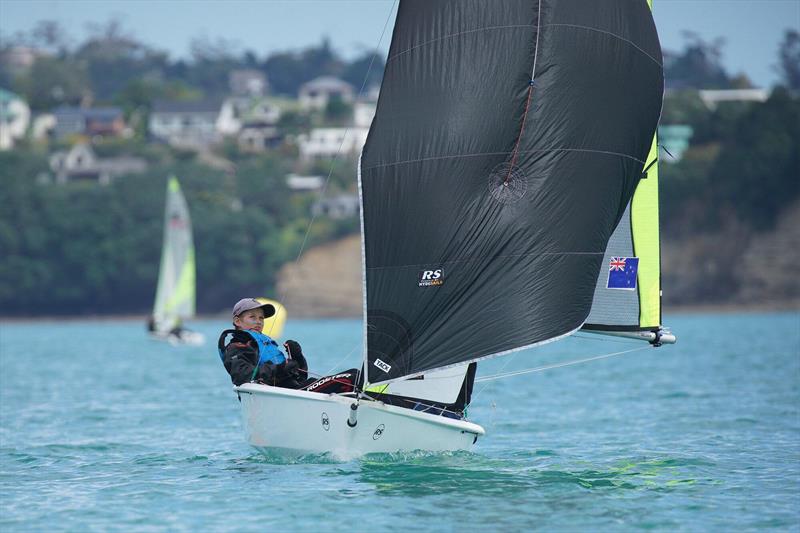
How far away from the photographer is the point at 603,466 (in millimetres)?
15336

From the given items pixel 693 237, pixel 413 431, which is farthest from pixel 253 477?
pixel 693 237

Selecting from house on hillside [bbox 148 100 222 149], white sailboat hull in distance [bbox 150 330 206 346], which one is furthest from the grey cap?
house on hillside [bbox 148 100 222 149]

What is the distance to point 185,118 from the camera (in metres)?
163

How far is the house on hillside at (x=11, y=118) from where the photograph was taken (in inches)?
6294

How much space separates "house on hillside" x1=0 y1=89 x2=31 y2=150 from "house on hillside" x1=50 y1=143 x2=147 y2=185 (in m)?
23.1

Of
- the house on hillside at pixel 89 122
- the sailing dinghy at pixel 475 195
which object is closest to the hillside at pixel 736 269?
the house on hillside at pixel 89 122

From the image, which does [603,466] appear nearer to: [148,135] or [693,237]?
[693,237]

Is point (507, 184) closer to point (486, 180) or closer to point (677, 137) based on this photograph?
point (486, 180)

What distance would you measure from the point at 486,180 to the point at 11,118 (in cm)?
15762

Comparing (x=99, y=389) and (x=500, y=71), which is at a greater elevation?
(x=500, y=71)

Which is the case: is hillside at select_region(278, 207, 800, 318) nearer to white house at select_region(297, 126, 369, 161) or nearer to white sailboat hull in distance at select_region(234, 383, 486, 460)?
white house at select_region(297, 126, 369, 161)

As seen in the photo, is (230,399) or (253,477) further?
(230,399)

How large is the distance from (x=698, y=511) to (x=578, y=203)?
336 centimetres

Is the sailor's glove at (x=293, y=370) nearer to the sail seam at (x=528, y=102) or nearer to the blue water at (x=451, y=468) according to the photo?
the blue water at (x=451, y=468)
